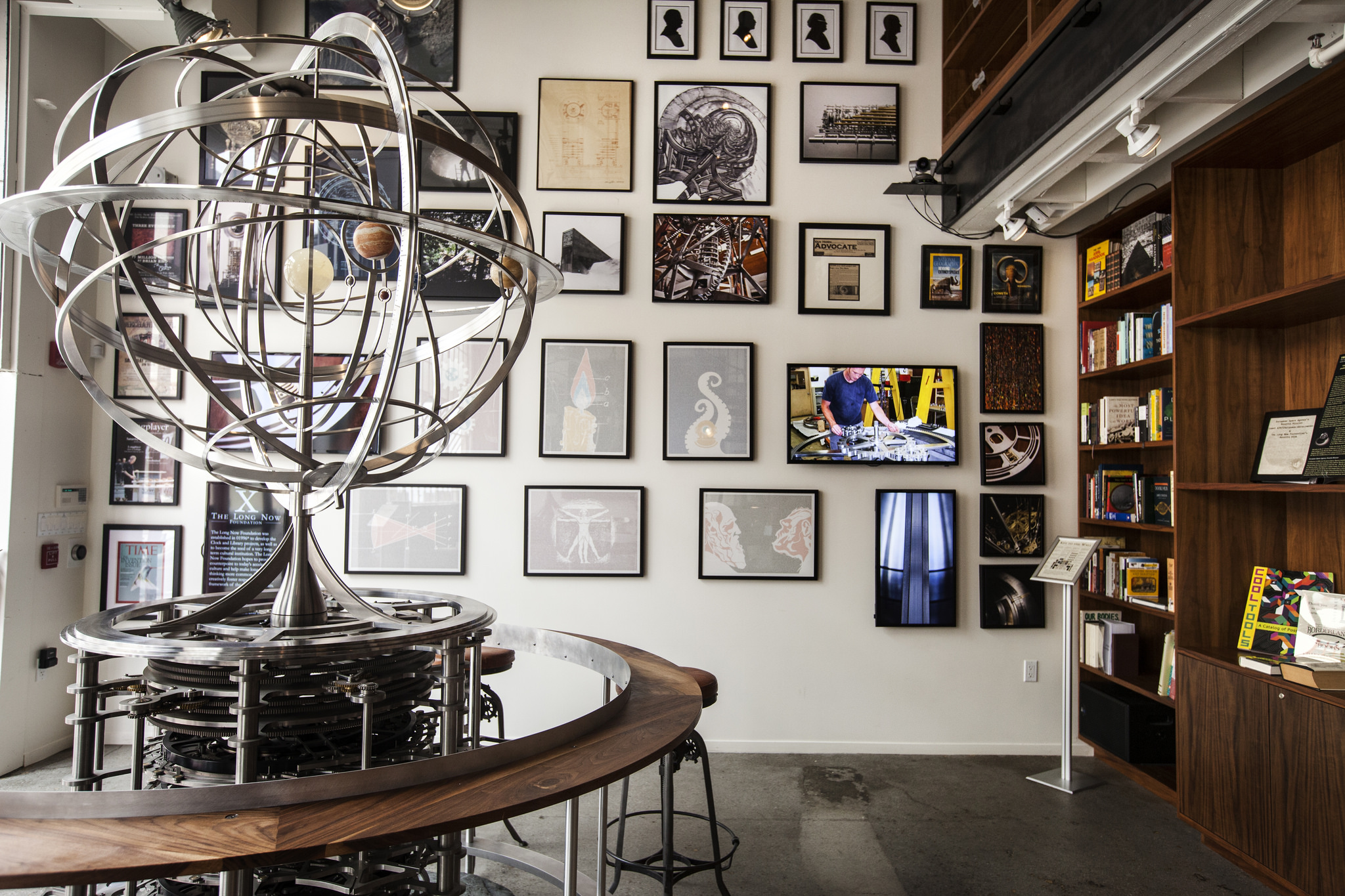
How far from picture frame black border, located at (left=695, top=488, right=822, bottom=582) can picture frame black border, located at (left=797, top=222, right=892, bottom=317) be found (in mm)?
912

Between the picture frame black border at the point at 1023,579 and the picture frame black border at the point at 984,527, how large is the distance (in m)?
0.04

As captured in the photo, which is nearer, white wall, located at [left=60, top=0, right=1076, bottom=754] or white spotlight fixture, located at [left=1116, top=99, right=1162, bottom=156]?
white spotlight fixture, located at [left=1116, top=99, right=1162, bottom=156]

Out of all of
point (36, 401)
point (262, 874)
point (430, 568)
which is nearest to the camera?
point (262, 874)

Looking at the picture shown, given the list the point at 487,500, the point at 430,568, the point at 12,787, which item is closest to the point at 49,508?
the point at 12,787

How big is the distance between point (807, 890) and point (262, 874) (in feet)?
5.76

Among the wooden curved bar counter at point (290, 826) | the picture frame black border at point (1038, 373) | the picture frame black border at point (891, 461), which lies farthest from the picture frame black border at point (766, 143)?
the wooden curved bar counter at point (290, 826)

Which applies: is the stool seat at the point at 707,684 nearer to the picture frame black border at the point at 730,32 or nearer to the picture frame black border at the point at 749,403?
the picture frame black border at the point at 749,403

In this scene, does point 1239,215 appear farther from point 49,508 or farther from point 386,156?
point 49,508

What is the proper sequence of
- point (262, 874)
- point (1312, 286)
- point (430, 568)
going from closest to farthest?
point (262, 874), point (1312, 286), point (430, 568)

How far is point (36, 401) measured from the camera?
3.31 meters

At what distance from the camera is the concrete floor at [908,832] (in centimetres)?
239

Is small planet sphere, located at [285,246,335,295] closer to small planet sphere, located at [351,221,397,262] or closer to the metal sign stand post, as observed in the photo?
small planet sphere, located at [351,221,397,262]

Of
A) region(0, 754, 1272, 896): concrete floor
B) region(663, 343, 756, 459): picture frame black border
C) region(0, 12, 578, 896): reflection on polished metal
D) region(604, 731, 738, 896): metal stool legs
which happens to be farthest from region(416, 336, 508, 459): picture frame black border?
region(0, 12, 578, 896): reflection on polished metal

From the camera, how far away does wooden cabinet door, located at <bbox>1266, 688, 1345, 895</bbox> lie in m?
2.09
